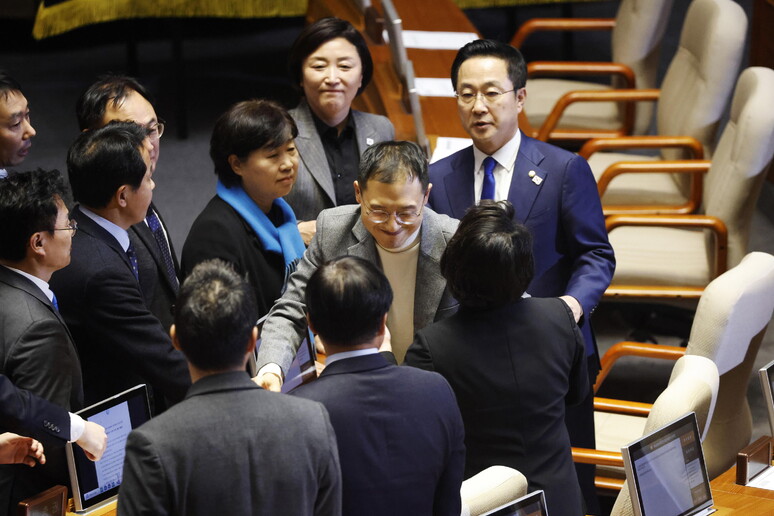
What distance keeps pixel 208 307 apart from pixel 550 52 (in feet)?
19.4

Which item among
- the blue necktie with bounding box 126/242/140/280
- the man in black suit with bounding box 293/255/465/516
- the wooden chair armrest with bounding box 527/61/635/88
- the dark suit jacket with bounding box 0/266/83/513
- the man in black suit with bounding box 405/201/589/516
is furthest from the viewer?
the wooden chair armrest with bounding box 527/61/635/88

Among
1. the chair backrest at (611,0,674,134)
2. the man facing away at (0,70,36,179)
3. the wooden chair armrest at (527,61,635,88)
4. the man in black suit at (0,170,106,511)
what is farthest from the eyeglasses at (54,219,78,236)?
the chair backrest at (611,0,674,134)

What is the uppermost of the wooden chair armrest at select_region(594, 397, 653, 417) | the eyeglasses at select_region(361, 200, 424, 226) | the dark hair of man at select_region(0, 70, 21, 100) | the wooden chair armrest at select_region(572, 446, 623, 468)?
the dark hair of man at select_region(0, 70, 21, 100)

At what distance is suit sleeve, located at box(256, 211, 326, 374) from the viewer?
253cm

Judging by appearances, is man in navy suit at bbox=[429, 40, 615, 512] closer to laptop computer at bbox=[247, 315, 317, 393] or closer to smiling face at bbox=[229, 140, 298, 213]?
smiling face at bbox=[229, 140, 298, 213]

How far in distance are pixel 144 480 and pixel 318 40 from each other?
1.95 m

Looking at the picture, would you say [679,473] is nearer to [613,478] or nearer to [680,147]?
[613,478]

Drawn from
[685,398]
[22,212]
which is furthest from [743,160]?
[22,212]

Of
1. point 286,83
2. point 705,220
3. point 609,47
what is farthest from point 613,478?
point 609,47

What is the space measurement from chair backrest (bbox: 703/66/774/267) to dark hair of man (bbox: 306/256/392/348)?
230 cm

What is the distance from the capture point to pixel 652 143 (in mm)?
4488

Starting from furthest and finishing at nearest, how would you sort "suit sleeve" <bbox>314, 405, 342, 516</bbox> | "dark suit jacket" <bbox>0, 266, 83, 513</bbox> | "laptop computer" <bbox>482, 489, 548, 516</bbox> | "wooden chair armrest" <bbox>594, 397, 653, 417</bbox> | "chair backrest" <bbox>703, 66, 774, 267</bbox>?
"chair backrest" <bbox>703, 66, 774, 267</bbox>
"wooden chair armrest" <bbox>594, 397, 653, 417</bbox>
"dark suit jacket" <bbox>0, 266, 83, 513</bbox>
"laptop computer" <bbox>482, 489, 548, 516</bbox>
"suit sleeve" <bbox>314, 405, 342, 516</bbox>

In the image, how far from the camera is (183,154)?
623 cm

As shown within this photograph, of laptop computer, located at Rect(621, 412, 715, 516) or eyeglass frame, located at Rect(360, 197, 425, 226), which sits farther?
eyeglass frame, located at Rect(360, 197, 425, 226)
